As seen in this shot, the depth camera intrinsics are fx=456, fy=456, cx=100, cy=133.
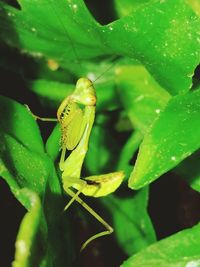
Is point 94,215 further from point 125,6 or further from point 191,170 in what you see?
point 125,6

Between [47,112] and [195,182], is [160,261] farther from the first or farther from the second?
[47,112]

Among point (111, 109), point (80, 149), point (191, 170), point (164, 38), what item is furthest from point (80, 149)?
point (164, 38)

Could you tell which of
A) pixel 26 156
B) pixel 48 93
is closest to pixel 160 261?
pixel 26 156

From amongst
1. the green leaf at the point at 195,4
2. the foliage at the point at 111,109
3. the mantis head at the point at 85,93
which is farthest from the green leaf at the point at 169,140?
the mantis head at the point at 85,93

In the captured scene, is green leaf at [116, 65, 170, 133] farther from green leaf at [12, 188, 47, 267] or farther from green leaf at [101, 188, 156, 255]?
green leaf at [12, 188, 47, 267]

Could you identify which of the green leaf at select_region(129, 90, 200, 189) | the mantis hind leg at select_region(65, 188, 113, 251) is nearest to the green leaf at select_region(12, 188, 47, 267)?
the green leaf at select_region(129, 90, 200, 189)
